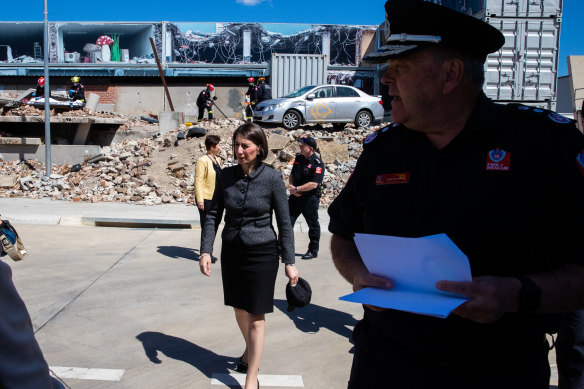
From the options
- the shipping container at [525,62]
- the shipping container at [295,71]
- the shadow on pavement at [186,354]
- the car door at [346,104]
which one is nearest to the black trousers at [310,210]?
the shadow on pavement at [186,354]

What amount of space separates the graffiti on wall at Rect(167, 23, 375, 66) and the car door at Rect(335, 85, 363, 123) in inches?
496

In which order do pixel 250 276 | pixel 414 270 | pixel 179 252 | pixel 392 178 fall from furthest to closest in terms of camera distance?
1. pixel 179 252
2. pixel 250 276
3. pixel 392 178
4. pixel 414 270

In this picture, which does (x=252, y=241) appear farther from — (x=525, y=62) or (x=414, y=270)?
(x=525, y=62)

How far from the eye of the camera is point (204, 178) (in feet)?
23.8

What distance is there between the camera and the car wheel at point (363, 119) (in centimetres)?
1858

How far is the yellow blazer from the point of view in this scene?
7.19 metres

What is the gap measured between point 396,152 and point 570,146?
1.81 ft

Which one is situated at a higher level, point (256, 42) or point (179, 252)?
point (256, 42)

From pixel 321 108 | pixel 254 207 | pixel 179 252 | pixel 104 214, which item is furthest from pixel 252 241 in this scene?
pixel 321 108

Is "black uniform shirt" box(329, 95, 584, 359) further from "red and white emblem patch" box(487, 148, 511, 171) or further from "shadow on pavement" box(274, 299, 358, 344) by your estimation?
"shadow on pavement" box(274, 299, 358, 344)

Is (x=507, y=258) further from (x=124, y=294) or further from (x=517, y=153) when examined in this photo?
(x=124, y=294)

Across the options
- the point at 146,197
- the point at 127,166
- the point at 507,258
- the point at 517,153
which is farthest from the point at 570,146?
the point at 127,166

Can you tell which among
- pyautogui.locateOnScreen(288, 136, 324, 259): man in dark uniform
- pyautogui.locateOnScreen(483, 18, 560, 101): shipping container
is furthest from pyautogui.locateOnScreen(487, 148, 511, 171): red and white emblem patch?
pyautogui.locateOnScreen(483, 18, 560, 101): shipping container

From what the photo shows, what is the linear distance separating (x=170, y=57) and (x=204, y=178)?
2429cm
